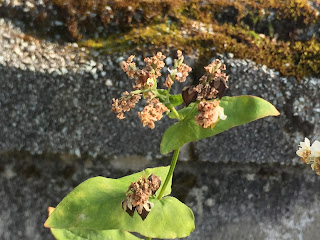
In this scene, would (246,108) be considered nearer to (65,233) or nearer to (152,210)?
(152,210)

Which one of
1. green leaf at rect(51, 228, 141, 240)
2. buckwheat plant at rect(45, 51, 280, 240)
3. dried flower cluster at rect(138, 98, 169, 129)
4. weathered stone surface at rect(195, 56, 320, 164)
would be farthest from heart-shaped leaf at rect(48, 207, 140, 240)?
dried flower cluster at rect(138, 98, 169, 129)

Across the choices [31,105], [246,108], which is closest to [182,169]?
[31,105]

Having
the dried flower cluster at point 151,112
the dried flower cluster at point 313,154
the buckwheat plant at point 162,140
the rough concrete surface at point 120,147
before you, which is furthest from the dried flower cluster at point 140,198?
the rough concrete surface at point 120,147

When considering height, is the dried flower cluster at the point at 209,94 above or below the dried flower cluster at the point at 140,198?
above

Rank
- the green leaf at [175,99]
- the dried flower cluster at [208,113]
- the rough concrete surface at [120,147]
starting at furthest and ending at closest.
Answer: the rough concrete surface at [120,147]
the green leaf at [175,99]
the dried flower cluster at [208,113]

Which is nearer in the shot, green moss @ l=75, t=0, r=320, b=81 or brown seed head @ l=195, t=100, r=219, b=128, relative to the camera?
brown seed head @ l=195, t=100, r=219, b=128

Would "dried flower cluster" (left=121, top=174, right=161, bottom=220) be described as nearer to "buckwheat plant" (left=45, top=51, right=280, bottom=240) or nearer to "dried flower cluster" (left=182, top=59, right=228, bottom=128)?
"buckwheat plant" (left=45, top=51, right=280, bottom=240)

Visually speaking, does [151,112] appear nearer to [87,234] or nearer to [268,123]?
[87,234]

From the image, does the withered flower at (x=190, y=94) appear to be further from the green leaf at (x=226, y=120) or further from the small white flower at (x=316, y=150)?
the small white flower at (x=316, y=150)
